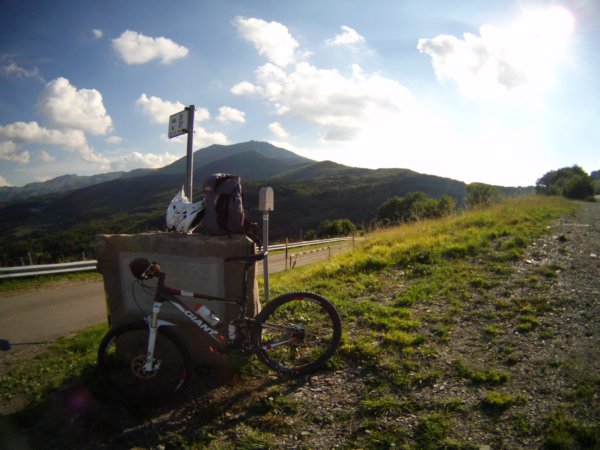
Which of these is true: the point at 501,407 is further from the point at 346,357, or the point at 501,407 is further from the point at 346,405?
the point at 346,357

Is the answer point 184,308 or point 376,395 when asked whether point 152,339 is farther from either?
point 376,395

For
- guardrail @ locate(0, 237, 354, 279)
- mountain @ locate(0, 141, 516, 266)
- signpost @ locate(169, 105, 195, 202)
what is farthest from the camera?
mountain @ locate(0, 141, 516, 266)

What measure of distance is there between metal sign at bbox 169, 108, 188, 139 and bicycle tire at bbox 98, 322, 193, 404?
3.01 meters

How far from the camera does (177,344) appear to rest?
343cm

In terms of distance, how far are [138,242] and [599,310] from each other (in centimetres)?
628

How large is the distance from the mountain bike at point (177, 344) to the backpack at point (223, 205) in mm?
406

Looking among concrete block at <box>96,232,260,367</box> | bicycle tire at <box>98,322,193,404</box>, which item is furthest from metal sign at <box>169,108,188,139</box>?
bicycle tire at <box>98,322,193,404</box>

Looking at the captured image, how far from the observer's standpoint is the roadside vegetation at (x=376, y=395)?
2.78 m

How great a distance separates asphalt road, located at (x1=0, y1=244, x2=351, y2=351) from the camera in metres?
6.45

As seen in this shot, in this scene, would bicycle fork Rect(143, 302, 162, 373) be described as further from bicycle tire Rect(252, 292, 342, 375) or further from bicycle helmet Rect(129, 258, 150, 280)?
bicycle tire Rect(252, 292, 342, 375)

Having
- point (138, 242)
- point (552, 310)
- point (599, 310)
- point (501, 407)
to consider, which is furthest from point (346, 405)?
point (599, 310)

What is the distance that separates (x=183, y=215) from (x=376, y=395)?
290 centimetres

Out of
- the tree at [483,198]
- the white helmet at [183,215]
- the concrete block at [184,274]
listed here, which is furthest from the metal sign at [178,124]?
the tree at [483,198]

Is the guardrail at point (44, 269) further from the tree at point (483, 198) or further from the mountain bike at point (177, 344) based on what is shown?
the tree at point (483, 198)
